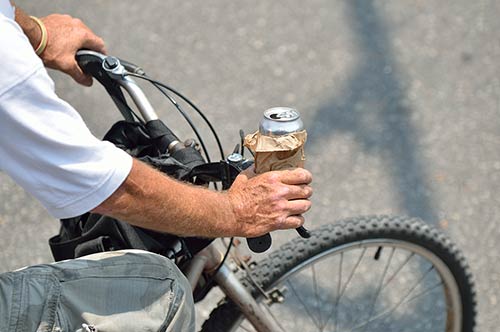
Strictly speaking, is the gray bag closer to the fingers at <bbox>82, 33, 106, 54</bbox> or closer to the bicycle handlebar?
the bicycle handlebar

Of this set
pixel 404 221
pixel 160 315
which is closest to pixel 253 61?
pixel 404 221

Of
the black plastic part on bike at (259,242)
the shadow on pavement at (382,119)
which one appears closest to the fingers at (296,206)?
the black plastic part on bike at (259,242)

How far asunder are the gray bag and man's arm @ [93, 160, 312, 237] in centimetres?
14

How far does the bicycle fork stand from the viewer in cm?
205

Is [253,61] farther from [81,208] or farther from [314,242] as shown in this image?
[81,208]

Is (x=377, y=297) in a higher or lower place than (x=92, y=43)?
lower

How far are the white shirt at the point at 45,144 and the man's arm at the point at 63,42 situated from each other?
A: 595 mm

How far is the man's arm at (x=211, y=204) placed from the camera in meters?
1.61

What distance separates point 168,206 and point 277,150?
9.7 inches

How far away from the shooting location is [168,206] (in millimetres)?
1641

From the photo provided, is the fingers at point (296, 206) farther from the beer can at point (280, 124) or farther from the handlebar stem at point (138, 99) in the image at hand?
the handlebar stem at point (138, 99)

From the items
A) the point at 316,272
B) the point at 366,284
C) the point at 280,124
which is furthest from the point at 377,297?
the point at 280,124

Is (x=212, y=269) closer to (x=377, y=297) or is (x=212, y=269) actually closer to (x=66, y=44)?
(x=66, y=44)

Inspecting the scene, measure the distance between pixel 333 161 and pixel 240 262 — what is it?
1507mm
